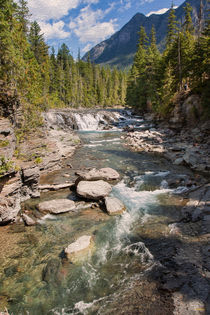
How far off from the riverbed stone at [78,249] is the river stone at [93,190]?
10.3ft

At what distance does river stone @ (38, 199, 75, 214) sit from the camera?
8737 mm

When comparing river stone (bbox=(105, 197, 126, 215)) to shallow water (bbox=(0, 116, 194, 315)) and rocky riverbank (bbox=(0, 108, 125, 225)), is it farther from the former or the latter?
rocky riverbank (bbox=(0, 108, 125, 225))

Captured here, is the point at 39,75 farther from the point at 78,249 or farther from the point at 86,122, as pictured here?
the point at 78,249

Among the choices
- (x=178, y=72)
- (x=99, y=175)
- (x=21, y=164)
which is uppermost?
(x=178, y=72)

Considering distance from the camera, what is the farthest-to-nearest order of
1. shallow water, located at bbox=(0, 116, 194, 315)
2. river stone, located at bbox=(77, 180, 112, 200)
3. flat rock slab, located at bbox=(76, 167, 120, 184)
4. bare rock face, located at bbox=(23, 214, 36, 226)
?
flat rock slab, located at bbox=(76, 167, 120, 184) → river stone, located at bbox=(77, 180, 112, 200) → bare rock face, located at bbox=(23, 214, 36, 226) → shallow water, located at bbox=(0, 116, 194, 315)

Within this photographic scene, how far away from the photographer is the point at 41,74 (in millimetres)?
45812

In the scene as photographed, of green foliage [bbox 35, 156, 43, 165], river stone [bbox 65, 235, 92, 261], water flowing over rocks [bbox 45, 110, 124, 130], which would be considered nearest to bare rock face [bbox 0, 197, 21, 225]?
river stone [bbox 65, 235, 92, 261]

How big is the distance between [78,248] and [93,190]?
12.8 ft

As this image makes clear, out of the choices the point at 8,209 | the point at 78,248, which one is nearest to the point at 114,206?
the point at 78,248

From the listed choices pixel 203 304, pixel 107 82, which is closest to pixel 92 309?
pixel 203 304

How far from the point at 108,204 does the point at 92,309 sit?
472cm

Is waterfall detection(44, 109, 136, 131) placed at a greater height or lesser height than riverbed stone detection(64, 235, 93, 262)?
greater

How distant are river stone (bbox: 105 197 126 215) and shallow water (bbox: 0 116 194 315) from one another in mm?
321

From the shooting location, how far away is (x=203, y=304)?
3.85m
